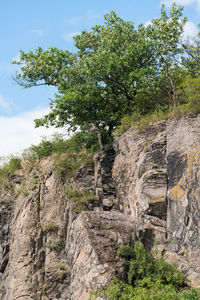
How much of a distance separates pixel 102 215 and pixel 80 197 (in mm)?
4602

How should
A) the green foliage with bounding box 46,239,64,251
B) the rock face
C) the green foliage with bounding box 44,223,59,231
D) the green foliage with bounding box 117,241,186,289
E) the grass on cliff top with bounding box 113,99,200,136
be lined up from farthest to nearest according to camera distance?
the green foliage with bounding box 44,223,59,231 → the green foliage with bounding box 46,239,64,251 → the grass on cliff top with bounding box 113,99,200,136 → the rock face → the green foliage with bounding box 117,241,186,289

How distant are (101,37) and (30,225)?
1438cm

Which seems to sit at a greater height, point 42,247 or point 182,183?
Answer: point 182,183

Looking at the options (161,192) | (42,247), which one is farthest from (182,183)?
(42,247)

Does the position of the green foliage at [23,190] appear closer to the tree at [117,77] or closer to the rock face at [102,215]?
the rock face at [102,215]

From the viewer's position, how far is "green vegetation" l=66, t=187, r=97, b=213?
2097 cm

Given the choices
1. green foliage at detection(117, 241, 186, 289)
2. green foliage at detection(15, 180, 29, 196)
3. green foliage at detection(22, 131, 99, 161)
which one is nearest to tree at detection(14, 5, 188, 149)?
green foliage at detection(22, 131, 99, 161)

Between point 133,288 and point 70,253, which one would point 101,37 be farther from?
point 133,288

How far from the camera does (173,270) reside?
14164 millimetres

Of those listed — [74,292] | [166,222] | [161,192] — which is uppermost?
[161,192]

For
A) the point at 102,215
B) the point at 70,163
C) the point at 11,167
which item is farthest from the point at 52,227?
the point at 11,167

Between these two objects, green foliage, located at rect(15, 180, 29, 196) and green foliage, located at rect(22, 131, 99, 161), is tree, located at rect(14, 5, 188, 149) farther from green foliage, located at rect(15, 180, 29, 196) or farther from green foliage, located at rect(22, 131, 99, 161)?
green foliage, located at rect(15, 180, 29, 196)

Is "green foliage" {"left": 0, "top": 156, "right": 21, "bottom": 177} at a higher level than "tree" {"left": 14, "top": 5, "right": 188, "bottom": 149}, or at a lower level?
lower

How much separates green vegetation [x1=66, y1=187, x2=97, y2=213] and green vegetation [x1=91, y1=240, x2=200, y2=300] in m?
5.74
